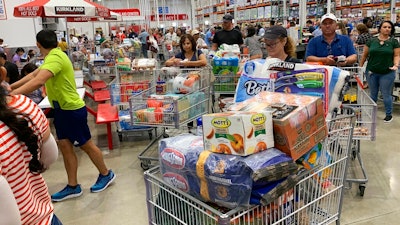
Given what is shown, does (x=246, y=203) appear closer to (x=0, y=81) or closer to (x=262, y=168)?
(x=262, y=168)

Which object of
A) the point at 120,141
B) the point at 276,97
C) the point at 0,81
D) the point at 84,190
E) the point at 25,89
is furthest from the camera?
the point at 120,141

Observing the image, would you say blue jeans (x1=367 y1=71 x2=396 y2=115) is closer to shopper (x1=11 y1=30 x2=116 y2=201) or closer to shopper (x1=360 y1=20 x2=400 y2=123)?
shopper (x1=360 y1=20 x2=400 y2=123)

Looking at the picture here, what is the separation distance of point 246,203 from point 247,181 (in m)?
0.10

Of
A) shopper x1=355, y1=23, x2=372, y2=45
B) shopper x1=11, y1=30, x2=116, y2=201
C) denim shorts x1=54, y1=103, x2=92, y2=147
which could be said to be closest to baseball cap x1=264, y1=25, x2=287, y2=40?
shopper x1=11, y1=30, x2=116, y2=201

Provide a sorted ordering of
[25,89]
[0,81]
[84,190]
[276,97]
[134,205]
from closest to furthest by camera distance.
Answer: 1. [0,81]
2. [276,97]
3. [25,89]
4. [134,205]
5. [84,190]

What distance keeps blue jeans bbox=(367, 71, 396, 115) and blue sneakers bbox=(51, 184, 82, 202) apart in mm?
4576

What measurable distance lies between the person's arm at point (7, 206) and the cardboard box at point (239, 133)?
2.53 feet

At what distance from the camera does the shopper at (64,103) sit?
3.38m

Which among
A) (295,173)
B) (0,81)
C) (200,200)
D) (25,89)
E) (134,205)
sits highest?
(0,81)

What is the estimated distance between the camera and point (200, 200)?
1702 millimetres

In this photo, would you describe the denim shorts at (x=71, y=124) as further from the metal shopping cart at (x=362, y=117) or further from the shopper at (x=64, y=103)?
the metal shopping cart at (x=362, y=117)

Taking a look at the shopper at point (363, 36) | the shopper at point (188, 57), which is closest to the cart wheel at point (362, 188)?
the shopper at point (188, 57)

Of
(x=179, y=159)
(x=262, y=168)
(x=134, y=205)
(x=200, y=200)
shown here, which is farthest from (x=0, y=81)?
(x=134, y=205)

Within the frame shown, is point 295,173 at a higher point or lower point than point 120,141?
higher
